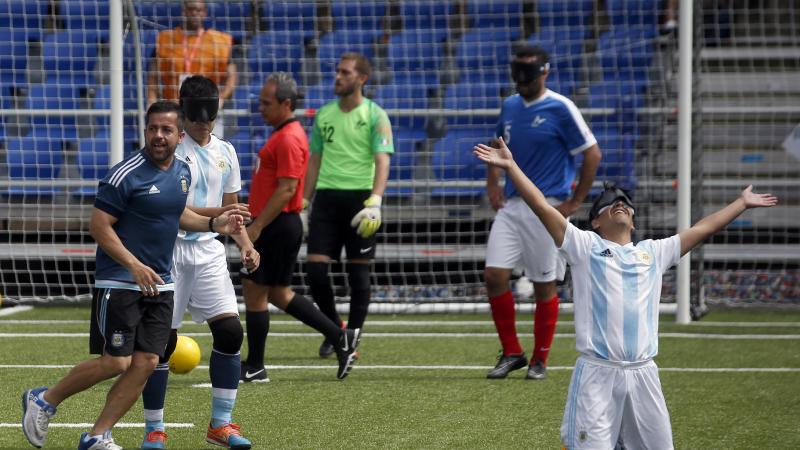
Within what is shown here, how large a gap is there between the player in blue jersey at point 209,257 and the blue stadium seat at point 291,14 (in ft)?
25.2

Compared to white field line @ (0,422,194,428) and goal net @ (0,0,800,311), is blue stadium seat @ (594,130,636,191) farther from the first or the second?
white field line @ (0,422,194,428)

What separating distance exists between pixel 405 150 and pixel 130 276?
7.94 meters

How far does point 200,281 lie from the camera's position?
5906 mm

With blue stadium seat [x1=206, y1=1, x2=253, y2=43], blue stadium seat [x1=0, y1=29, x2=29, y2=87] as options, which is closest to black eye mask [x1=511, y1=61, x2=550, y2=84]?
blue stadium seat [x1=206, y1=1, x2=253, y2=43]

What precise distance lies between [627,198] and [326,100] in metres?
8.61

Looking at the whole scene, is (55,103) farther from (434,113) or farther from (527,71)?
(527,71)

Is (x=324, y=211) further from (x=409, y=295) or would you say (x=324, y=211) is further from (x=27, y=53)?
(x=27, y=53)

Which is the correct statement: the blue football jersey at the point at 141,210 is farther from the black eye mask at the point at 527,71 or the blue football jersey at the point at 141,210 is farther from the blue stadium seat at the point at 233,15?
the blue stadium seat at the point at 233,15

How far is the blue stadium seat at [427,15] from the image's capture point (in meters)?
13.7

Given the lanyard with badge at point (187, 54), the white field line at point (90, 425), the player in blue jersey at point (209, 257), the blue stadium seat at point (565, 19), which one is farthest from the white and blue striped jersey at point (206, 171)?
the blue stadium seat at point (565, 19)

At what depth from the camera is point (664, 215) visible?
40.0ft

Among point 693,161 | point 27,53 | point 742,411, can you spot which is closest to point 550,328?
point 742,411

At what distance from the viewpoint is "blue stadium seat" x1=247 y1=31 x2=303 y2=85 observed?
13.4m

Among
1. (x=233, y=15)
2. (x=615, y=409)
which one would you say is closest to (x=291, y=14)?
(x=233, y=15)
